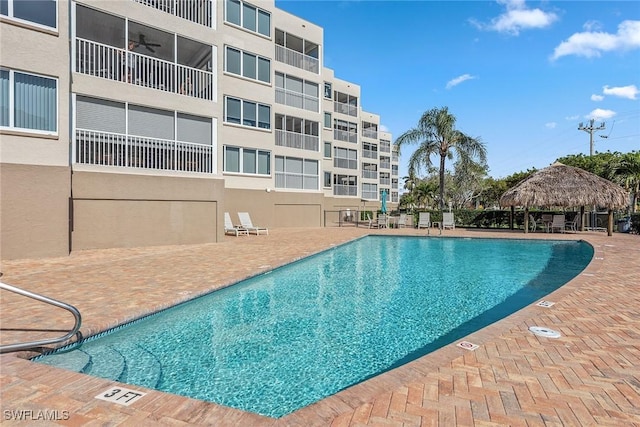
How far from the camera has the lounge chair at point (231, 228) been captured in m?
17.7

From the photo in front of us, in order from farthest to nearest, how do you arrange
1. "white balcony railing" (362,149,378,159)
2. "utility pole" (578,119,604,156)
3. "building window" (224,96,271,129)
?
"utility pole" (578,119,604,156), "white balcony railing" (362,149,378,159), "building window" (224,96,271,129)

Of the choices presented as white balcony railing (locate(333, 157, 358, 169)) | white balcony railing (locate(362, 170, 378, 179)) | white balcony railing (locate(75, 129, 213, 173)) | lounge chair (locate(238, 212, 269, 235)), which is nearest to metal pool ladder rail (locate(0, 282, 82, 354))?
white balcony railing (locate(75, 129, 213, 173))

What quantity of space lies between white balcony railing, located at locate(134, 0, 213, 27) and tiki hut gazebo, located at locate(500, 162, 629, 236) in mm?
18551

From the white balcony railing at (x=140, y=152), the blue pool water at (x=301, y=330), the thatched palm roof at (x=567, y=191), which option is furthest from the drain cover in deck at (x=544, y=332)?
the thatched palm roof at (x=567, y=191)

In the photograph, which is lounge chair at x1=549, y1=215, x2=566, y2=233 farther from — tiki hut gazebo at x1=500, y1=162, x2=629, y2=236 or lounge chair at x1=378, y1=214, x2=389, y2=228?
lounge chair at x1=378, y1=214, x2=389, y2=228

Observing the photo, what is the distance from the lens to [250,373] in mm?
4348

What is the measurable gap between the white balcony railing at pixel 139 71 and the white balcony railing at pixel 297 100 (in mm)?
8682

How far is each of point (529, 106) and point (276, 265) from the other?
2626 cm

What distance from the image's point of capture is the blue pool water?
164 inches

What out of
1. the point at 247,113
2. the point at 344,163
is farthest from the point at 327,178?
the point at 247,113

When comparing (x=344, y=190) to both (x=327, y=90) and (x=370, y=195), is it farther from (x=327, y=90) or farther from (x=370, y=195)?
(x=327, y=90)

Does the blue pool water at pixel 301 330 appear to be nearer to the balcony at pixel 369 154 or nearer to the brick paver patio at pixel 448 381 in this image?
the brick paver patio at pixel 448 381

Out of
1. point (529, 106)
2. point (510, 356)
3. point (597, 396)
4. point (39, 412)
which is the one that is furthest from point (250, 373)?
point (529, 106)

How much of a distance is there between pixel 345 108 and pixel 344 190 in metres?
8.84
